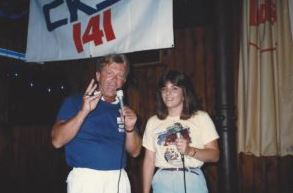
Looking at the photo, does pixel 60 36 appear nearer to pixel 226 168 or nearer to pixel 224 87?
pixel 224 87

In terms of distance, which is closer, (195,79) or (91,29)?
(91,29)

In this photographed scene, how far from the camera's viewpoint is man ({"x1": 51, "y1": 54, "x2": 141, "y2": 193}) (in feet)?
8.45

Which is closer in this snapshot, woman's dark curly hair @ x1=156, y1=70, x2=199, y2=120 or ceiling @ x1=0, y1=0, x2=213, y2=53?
woman's dark curly hair @ x1=156, y1=70, x2=199, y2=120

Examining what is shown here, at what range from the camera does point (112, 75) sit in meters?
2.84

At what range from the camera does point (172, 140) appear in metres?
2.85

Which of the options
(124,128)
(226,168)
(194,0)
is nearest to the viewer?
(124,128)

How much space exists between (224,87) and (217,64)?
0.31m

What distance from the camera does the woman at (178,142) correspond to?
9.06 ft

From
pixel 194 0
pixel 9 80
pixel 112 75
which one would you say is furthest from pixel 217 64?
pixel 9 80

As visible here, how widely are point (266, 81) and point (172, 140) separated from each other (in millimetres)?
1962

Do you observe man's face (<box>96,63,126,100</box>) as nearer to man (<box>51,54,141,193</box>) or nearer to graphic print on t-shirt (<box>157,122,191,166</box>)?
man (<box>51,54,141,193</box>)

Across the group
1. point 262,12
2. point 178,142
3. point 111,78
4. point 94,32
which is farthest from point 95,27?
point 262,12

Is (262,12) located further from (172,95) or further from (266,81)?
(172,95)

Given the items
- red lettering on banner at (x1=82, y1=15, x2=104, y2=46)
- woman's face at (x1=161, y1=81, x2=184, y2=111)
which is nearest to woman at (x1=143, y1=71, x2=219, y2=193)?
woman's face at (x1=161, y1=81, x2=184, y2=111)
